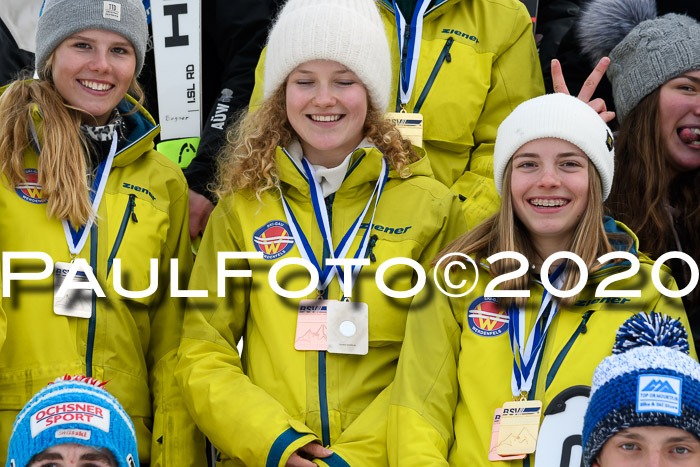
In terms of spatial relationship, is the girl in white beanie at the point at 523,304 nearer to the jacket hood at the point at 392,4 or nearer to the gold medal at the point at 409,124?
the gold medal at the point at 409,124

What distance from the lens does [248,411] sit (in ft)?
11.7

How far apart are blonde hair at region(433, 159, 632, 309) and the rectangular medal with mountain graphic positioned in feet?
1.18

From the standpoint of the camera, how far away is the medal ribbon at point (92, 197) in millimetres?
3881

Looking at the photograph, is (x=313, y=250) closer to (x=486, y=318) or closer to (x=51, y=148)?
(x=486, y=318)

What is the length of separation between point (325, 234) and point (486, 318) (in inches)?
26.2

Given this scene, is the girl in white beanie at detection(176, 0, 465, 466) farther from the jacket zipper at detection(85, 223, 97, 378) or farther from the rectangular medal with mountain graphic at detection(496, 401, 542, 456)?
the rectangular medal with mountain graphic at detection(496, 401, 542, 456)

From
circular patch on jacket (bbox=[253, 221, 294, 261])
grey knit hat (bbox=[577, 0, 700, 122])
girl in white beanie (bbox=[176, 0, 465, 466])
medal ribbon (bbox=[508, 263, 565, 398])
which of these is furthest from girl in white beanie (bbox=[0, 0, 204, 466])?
grey knit hat (bbox=[577, 0, 700, 122])

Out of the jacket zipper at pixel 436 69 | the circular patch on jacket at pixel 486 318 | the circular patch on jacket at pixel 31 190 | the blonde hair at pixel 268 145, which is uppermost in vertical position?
the jacket zipper at pixel 436 69

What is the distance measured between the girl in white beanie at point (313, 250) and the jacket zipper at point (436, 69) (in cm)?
29

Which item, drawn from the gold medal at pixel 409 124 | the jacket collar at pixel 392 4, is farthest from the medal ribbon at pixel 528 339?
the jacket collar at pixel 392 4

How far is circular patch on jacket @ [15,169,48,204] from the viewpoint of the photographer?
390 cm

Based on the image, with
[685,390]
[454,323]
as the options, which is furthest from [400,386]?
[685,390]

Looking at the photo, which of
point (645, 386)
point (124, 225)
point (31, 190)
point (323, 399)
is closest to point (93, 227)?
point (124, 225)

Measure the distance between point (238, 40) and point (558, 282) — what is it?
2203 mm
